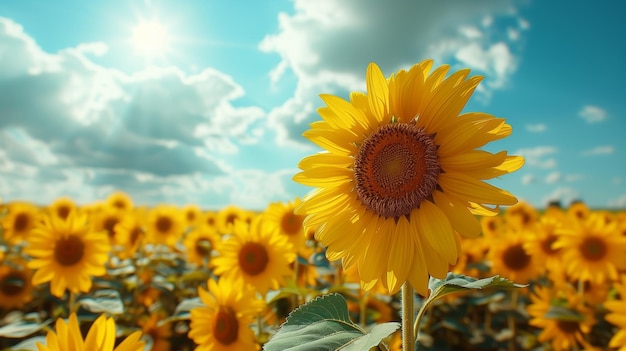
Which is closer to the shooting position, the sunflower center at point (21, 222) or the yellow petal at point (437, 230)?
the yellow petal at point (437, 230)

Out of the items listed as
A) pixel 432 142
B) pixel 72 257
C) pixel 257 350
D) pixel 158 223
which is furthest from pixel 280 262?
pixel 158 223

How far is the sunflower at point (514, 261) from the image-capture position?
648 centimetres

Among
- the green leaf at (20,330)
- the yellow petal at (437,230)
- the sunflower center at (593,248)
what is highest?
the yellow petal at (437,230)

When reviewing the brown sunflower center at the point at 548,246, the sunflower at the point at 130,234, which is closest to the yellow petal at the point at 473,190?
the brown sunflower center at the point at 548,246

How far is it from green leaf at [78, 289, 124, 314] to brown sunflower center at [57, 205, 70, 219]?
5248mm

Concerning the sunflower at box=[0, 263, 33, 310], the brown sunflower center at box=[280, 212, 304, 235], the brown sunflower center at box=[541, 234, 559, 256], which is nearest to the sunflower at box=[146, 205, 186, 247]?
the sunflower at box=[0, 263, 33, 310]

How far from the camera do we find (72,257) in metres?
5.27

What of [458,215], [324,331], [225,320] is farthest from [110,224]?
[458,215]

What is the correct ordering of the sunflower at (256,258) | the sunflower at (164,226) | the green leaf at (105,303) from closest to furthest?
the green leaf at (105,303)
the sunflower at (256,258)
the sunflower at (164,226)

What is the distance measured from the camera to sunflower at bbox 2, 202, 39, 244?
8812 mm

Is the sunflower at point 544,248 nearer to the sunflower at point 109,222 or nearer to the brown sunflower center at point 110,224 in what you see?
the sunflower at point 109,222

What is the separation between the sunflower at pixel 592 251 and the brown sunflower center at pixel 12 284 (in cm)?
781

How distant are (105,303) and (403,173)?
3.88 metres

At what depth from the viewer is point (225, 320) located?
3.73 meters
